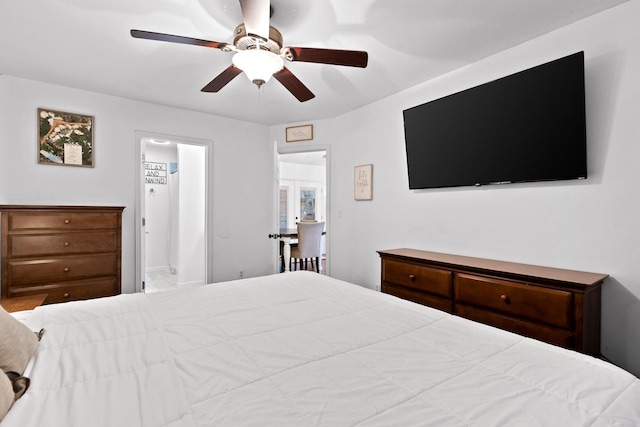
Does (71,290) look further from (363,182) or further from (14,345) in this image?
(363,182)

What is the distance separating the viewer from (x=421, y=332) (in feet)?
4.25

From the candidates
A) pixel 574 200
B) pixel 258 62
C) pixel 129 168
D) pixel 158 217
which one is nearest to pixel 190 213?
pixel 129 168

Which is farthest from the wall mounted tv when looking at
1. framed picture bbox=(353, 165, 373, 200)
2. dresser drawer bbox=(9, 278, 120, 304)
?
dresser drawer bbox=(9, 278, 120, 304)

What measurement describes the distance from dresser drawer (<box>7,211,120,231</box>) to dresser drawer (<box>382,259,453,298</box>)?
284 centimetres

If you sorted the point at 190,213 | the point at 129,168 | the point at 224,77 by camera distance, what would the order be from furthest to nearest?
the point at 190,213
the point at 129,168
the point at 224,77

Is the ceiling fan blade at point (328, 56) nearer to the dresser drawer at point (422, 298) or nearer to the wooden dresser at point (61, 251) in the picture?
the dresser drawer at point (422, 298)

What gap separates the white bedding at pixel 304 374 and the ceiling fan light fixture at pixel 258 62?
1372 mm

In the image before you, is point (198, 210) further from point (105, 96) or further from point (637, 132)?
point (637, 132)

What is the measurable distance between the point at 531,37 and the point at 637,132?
0.98 metres

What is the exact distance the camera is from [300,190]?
26.4 feet

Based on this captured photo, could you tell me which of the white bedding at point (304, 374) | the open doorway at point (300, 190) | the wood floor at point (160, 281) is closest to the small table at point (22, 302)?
the white bedding at point (304, 374)

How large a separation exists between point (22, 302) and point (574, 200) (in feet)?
14.0

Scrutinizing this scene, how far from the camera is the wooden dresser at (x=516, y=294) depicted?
69.1 inches

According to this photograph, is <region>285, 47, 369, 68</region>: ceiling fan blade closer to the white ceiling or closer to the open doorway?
the white ceiling
